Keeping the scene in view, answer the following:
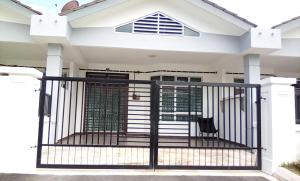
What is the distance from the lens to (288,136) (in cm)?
510

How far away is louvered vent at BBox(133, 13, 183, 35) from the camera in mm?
7981

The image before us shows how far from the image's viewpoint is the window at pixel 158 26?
797 cm

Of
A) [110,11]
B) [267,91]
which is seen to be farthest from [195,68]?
[267,91]

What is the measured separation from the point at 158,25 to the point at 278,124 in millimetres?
4442

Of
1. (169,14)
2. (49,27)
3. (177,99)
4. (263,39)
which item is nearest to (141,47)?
(169,14)

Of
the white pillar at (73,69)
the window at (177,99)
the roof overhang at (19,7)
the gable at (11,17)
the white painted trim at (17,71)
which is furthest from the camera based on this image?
the white pillar at (73,69)

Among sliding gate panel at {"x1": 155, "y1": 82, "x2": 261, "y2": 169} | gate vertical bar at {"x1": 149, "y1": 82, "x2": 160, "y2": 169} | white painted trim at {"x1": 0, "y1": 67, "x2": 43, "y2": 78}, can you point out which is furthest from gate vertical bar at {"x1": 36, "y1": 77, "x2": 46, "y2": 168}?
sliding gate panel at {"x1": 155, "y1": 82, "x2": 261, "y2": 169}

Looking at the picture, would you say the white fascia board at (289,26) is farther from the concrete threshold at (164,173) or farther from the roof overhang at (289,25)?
the concrete threshold at (164,173)

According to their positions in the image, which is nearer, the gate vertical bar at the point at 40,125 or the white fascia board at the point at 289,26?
the gate vertical bar at the point at 40,125

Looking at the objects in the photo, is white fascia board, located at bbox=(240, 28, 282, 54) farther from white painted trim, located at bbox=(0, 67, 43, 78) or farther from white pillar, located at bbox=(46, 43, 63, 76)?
white painted trim, located at bbox=(0, 67, 43, 78)

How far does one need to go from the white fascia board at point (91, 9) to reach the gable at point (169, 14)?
0.09 meters

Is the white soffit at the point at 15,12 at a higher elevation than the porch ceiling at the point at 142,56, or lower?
higher

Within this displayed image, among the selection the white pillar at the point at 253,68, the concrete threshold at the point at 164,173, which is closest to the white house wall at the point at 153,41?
the white pillar at the point at 253,68

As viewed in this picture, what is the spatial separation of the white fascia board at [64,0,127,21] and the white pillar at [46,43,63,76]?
0.92 meters
